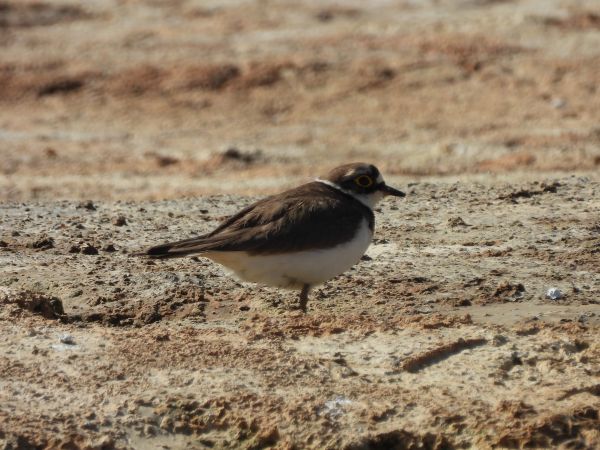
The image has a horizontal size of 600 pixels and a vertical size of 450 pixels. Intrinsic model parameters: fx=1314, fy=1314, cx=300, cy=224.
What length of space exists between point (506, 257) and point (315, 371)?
2586mm

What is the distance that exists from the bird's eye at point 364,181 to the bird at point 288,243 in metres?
0.41

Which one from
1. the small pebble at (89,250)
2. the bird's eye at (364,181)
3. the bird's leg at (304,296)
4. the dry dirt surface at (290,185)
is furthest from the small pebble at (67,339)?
the bird's eye at (364,181)

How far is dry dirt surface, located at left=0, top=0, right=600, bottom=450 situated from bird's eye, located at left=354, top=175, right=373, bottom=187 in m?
0.61

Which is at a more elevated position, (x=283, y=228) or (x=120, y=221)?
(x=283, y=228)

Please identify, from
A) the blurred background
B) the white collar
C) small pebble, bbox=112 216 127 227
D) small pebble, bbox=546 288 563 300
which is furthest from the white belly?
the blurred background

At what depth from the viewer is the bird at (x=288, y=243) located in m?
7.25

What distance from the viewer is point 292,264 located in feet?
24.1

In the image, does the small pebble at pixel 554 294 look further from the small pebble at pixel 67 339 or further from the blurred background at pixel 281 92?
the blurred background at pixel 281 92

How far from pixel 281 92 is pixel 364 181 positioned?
9.31 metres

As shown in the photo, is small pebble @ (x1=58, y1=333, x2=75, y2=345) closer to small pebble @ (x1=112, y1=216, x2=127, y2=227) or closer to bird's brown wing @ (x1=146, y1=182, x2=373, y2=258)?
bird's brown wing @ (x1=146, y1=182, x2=373, y2=258)

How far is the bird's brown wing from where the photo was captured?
722 centimetres

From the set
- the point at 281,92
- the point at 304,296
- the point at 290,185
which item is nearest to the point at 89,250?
the point at 304,296

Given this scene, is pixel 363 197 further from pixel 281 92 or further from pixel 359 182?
pixel 281 92

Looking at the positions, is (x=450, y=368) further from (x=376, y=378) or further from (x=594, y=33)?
(x=594, y=33)
